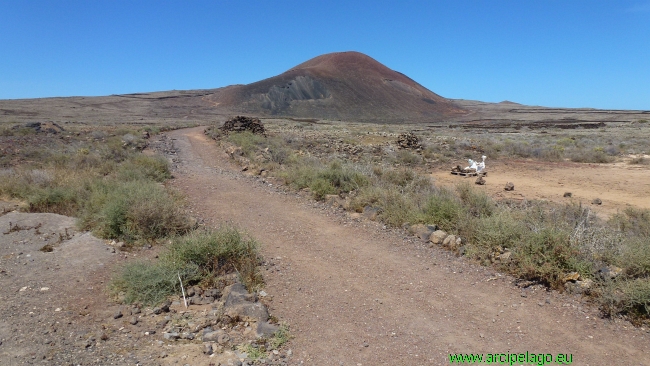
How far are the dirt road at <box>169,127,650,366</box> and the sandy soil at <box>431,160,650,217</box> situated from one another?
6.02 metres

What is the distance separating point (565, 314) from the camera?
154 inches

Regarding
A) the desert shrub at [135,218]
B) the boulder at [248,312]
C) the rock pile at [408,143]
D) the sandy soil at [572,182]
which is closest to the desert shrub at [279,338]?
the boulder at [248,312]

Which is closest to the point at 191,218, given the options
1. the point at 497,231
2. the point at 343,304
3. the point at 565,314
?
the point at 343,304

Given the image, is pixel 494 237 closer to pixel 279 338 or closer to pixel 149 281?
pixel 279 338

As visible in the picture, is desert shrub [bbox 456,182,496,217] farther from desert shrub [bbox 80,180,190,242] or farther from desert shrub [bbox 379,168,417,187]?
desert shrub [bbox 80,180,190,242]

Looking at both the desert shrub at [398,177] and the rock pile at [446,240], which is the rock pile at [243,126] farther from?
the rock pile at [446,240]

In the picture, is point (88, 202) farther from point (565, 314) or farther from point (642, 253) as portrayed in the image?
point (642, 253)

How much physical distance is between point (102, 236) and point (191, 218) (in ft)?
4.35

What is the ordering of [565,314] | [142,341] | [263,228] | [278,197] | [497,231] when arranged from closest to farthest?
[142,341]
[565,314]
[497,231]
[263,228]
[278,197]

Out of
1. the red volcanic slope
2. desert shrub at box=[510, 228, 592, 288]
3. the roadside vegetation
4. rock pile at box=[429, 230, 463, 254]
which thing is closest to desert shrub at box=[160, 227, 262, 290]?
the roadside vegetation

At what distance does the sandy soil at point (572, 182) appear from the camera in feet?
34.9

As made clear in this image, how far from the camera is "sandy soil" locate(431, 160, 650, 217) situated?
10.6m

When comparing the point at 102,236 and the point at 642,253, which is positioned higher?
the point at 642,253

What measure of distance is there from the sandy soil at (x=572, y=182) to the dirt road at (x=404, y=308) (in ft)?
19.8
